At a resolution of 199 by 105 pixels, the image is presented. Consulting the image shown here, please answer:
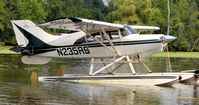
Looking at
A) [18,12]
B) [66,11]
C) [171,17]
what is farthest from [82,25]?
[66,11]

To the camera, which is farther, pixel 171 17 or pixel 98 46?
pixel 171 17

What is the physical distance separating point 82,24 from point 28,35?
2.53 metres

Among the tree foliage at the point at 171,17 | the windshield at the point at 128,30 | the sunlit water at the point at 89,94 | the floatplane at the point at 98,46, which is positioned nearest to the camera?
the sunlit water at the point at 89,94

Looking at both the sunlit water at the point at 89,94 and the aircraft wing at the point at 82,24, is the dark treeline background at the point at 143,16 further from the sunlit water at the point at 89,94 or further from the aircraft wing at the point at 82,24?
the sunlit water at the point at 89,94

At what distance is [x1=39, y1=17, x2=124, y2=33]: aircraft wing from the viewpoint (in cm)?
1827

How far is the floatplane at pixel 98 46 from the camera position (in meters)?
18.9

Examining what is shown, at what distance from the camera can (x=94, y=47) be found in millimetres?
20031

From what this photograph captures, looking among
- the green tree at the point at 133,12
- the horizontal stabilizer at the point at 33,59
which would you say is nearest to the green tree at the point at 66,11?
the green tree at the point at 133,12

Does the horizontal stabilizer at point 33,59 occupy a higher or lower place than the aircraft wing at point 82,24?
lower

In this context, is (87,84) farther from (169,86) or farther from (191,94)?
(191,94)

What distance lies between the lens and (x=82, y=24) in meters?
19.2

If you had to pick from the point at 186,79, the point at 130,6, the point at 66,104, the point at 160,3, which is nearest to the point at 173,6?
the point at 160,3

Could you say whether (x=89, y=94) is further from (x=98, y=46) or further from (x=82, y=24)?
(x=98, y=46)

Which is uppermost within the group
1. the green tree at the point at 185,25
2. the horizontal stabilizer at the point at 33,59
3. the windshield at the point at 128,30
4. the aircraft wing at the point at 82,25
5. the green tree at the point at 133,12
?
the aircraft wing at the point at 82,25
